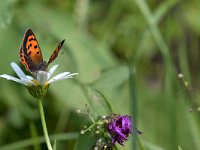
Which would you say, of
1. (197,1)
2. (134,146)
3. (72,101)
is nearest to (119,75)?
(72,101)

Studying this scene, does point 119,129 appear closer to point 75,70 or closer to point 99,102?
point 99,102

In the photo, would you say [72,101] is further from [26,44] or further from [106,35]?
[26,44]

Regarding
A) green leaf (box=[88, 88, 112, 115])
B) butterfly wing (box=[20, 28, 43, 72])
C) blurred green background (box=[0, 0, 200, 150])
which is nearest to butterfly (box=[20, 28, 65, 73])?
butterfly wing (box=[20, 28, 43, 72])

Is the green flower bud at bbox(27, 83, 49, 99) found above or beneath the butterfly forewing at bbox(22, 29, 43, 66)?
beneath

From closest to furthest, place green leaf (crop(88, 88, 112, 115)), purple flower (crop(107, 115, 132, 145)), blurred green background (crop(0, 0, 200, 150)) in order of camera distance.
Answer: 1. purple flower (crop(107, 115, 132, 145))
2. green leaf (crop(88, 88, 112, 115))
3. blurred green background (crop(0, 0, 200, 150))

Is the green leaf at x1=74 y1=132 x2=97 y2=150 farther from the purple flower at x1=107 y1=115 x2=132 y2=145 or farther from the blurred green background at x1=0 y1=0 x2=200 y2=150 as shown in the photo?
the blurred green background at x1=0 y1=0 x2=200 y2=150

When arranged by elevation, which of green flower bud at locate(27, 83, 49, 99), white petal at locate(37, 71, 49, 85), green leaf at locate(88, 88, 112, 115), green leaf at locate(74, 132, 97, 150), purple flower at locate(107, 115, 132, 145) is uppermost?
white petal at locate(37, 71, 49, 85)

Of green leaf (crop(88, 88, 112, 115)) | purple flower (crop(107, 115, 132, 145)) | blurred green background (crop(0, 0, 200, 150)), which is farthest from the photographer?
blurred green background (crop(0, 0, 200, 150))

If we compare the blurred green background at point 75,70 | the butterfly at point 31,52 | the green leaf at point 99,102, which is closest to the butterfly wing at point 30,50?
the butterfly at point 31,52

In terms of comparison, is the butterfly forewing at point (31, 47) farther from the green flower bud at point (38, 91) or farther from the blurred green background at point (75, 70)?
the blurred green background at point (75, 70)

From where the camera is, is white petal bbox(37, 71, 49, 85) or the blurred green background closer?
white petal bbox(37, 71, 49, 85)
